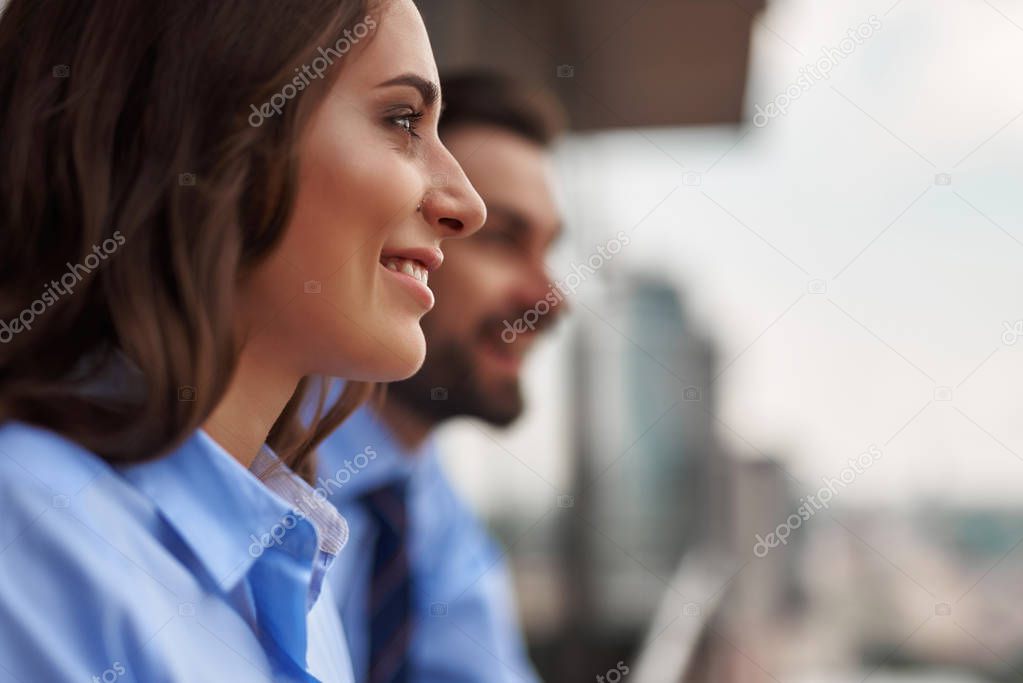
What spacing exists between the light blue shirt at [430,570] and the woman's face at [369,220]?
0.52 meters

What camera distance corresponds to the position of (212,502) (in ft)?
2.07

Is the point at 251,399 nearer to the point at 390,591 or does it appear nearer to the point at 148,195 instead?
the point at 148,195

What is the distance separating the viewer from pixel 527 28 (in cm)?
453

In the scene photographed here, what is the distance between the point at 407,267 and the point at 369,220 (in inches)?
1.3

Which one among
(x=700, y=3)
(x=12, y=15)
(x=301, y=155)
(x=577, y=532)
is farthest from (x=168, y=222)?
(x=577, y=532)

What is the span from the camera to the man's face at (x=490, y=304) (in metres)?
1.34

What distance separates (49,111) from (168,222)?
10cm

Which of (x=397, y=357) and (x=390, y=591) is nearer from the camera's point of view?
(x=397, y=357)

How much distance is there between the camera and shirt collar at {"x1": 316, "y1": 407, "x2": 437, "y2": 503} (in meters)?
1.34

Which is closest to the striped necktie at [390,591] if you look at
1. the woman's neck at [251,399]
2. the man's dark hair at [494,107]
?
the man's dark hair at [494,107]

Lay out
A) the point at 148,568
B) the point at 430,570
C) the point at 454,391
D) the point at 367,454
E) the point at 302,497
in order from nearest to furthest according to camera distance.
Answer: the point at 148,568 → the point at 302,497 → the point at 367,454 → the point at 454,391 → the point at 430,570

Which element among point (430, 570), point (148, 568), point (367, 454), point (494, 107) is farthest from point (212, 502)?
point (494, 107)

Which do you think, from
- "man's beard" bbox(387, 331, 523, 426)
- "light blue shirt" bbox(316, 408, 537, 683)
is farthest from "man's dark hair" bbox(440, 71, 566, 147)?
"light blue shirt" bbox(316, 408, 537, 683)

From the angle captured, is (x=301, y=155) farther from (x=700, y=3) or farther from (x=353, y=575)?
(x=700, y=3)
